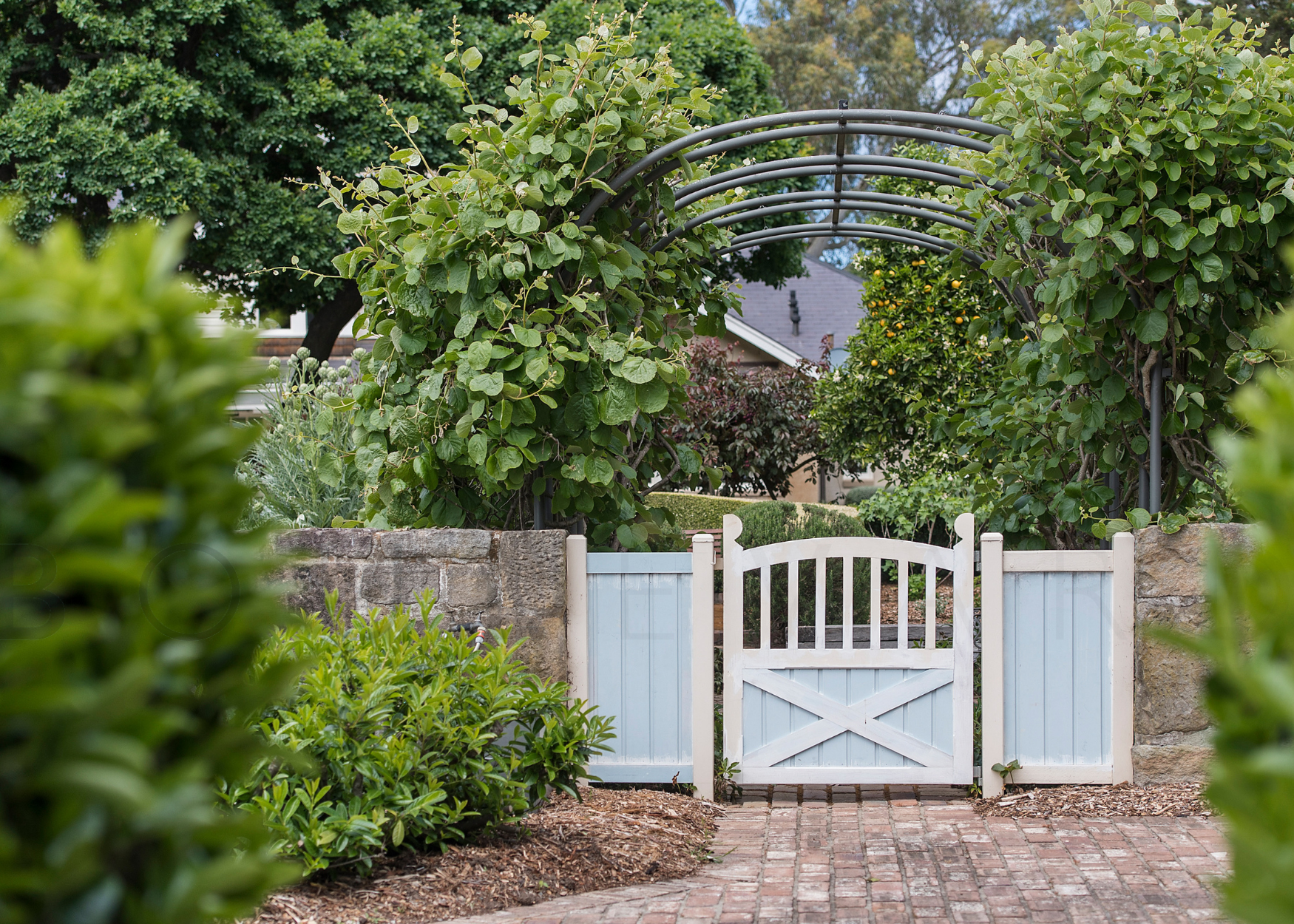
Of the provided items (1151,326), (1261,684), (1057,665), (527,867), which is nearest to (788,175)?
(1151,326)

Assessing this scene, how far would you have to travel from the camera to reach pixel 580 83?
4484 millimetres

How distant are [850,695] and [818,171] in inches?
94.7

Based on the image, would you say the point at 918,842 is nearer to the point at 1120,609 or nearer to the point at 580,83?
the point at 1120,609

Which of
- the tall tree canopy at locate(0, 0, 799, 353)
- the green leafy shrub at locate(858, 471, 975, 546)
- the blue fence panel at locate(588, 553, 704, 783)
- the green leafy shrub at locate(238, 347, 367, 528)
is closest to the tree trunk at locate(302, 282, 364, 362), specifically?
the tall tree canopy at locate(0, 0, 799, 353)

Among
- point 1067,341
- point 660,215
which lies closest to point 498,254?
point 660,215

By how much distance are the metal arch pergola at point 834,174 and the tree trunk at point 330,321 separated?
827 cm

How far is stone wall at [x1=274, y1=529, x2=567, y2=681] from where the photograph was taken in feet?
14.7

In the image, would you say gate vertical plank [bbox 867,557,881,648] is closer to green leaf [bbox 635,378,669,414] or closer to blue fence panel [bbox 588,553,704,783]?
blue fence panel [bbox 588,553,704,783]

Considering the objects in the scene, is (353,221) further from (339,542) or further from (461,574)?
(461,574)

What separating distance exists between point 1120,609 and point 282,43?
403 inches

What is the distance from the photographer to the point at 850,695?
4590 mm

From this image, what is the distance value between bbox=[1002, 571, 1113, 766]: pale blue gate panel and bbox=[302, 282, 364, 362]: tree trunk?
1050cm

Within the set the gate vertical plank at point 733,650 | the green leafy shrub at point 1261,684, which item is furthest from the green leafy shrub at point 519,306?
the green leafy shrub at point 1261,684

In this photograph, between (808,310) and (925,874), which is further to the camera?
(808,310)
